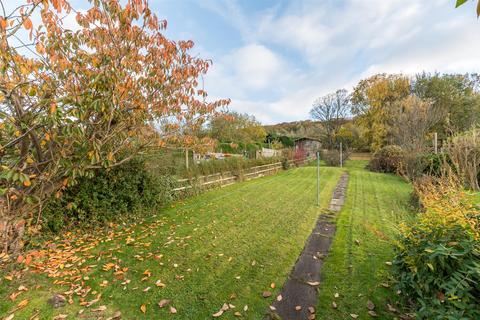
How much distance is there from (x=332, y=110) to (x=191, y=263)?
104 feet

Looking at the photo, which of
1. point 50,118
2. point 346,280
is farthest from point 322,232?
point 50,118

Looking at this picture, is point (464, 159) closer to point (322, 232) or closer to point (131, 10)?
point (322, 232)

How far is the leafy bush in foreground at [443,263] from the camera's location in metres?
1.51

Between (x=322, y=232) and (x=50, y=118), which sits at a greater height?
(x=50, y=118)

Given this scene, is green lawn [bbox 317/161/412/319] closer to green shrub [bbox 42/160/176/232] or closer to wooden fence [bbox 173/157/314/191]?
green shrub [bbox 42/160/176/232]

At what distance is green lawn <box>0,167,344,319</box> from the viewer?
8.25 feet

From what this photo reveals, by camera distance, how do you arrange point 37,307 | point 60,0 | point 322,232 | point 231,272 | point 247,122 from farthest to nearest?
point 247,122 → point 322,232 → point 231,272 → point 60,0 → point 37,307

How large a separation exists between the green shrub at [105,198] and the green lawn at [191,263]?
44 cm

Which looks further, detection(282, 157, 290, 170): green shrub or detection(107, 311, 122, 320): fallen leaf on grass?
detection(282, 157, 290, 170): green shrub

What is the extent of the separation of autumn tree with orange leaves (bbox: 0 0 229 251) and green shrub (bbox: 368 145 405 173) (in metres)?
14.2

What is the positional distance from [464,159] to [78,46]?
1090 centimetres

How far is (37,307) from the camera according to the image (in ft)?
7.92

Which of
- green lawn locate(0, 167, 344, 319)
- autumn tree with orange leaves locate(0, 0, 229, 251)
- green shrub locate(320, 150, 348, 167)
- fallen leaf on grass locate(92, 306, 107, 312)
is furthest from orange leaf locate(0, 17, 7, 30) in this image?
green shrub locate(320, 150, 348, 167)

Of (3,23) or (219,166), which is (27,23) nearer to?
(3,23)
